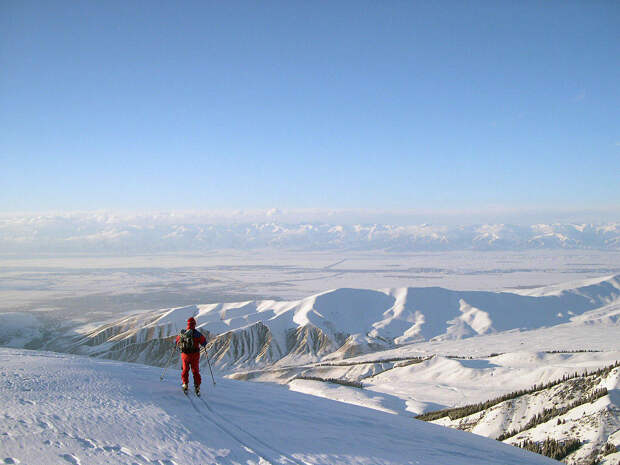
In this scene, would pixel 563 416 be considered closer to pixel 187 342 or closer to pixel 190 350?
pixel 190 350

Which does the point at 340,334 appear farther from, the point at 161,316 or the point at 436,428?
the point at 436,428

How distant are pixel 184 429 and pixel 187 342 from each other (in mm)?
2956

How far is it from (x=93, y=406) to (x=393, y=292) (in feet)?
411

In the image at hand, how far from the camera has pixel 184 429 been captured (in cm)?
804

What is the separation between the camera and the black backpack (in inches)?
420

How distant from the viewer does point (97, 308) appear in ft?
551

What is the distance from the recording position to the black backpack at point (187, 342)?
420 inches

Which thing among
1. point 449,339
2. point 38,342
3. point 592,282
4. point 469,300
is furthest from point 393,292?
point 38,342

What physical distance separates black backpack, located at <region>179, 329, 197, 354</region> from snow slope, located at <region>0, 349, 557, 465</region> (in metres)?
1.15

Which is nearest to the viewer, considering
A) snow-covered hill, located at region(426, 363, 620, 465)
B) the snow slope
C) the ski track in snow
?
the snow slope

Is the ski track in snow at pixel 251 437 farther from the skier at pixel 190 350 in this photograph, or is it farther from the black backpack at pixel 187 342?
the black backpack at pixel 187 342

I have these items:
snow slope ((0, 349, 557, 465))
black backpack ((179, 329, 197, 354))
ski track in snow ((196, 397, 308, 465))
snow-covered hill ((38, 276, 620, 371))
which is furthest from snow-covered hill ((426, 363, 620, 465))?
snow-covered hill ((38, 276, 620, 371))

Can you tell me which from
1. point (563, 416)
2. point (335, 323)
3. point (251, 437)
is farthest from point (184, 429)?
point (335, 323)

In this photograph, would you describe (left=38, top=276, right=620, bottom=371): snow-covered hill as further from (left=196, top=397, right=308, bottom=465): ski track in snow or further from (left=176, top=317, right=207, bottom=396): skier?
(left=196, top=397, right=308, bottom=465): ski track in snow
